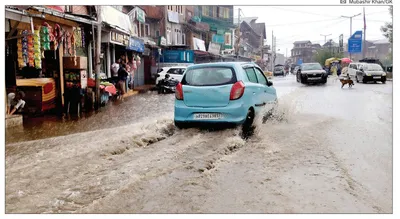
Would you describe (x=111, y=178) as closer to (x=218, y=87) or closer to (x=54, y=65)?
(x=218, y=87)

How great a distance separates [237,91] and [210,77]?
628 mm

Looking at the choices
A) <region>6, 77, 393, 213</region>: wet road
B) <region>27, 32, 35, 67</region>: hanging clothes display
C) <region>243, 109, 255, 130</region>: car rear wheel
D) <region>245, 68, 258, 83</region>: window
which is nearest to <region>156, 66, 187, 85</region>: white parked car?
<region>27, 32, 35, 67</region>: hanging clothes display

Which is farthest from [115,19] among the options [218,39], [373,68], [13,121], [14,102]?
[218,39]

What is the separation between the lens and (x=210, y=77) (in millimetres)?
6883

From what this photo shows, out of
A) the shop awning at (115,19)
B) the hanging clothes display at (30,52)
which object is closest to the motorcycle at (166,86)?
the shop awning at (115,19)

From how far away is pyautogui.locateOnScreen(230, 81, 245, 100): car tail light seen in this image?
259 inches

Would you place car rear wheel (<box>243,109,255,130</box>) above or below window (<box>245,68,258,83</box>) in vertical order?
below

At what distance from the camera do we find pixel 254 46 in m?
67.6

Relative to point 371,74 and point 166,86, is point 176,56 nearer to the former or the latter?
point 166,86

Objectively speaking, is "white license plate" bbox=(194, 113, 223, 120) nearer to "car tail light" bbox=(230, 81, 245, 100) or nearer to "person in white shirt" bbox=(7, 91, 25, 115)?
"car tail light" bbox=(230, 81, 245, 100)

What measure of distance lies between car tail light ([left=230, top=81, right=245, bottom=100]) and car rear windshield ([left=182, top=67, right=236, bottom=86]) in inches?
4.5

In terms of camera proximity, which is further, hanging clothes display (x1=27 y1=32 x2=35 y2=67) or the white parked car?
the white parked car

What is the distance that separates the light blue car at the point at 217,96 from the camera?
259 inches

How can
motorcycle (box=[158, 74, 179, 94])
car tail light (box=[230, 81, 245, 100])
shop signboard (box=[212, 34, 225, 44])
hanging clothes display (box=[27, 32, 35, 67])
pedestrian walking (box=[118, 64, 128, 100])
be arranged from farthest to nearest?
shop signboard (box=[212, 34, 225, 44]), motorcycle (box=[158, 74, 179, 94]), pedestrian walking (box=[118, 64, 128, 100]), hanging clothes display (box=[27, 32, 35, 67]), car tail light (box=[230, 81, 245, 100])
